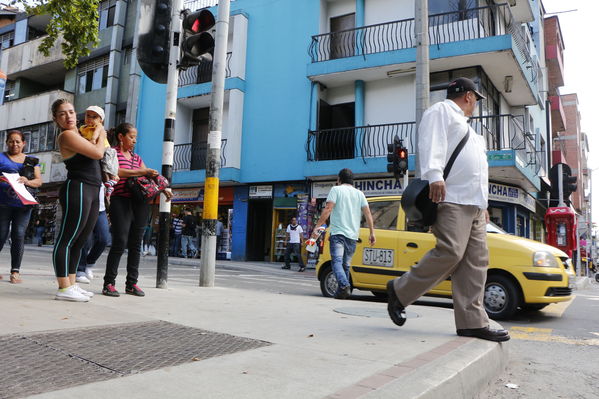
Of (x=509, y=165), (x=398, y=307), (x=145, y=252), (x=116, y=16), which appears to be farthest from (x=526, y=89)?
(x=116, y=16)

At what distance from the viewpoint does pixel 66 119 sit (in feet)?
13.8

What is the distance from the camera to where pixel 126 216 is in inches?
198

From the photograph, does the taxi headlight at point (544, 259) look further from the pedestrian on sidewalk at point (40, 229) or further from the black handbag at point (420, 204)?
the pedestrian on sidewalk at point (40, 229)

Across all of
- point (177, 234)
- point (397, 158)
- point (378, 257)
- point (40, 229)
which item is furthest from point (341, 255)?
point (40, 229)

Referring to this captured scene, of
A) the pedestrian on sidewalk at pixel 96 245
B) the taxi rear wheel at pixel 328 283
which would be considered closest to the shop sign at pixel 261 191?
the taxi rear wheel at pixel 328 283

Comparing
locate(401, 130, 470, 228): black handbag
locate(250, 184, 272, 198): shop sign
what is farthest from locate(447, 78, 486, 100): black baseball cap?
locate(250, 184, 272, 198): shop sign

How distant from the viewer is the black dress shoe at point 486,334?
11.4 ft

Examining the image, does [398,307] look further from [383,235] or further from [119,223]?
[383,235]

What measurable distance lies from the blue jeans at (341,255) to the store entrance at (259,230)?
42.3 feet

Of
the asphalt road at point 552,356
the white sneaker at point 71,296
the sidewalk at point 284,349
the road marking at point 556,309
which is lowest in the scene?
the asphalt road at point 552,356

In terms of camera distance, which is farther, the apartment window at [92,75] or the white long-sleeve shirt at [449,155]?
the apartment window at [92,75]

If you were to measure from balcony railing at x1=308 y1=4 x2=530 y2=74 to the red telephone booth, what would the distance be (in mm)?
5948

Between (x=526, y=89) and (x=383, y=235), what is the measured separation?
1378 centimetres

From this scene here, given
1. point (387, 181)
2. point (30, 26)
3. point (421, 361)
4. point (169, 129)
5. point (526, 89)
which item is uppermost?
point (30, 26)
